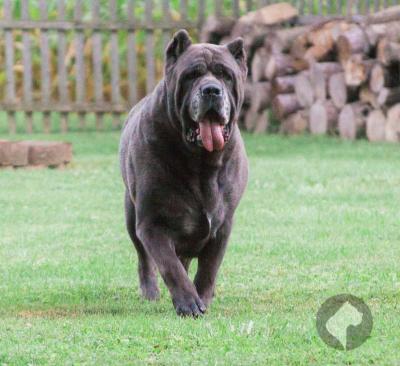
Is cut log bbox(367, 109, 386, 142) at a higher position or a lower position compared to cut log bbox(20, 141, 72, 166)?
lower

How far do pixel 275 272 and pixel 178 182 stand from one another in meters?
1.42

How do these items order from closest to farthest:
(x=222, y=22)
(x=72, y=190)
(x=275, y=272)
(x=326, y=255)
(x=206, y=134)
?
(x=206, y=134)
(x=275, y=272)
(x=326, y=255)
(x=72, y=190)
(x=222, y=22)

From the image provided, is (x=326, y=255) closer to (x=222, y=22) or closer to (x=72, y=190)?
(x=72, y=190)

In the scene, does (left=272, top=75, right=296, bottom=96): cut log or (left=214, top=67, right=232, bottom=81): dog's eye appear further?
(left=272, top=75, right=296, bottom=96): cut log

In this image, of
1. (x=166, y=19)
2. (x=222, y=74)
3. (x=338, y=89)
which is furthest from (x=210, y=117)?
(x=166, y=19)

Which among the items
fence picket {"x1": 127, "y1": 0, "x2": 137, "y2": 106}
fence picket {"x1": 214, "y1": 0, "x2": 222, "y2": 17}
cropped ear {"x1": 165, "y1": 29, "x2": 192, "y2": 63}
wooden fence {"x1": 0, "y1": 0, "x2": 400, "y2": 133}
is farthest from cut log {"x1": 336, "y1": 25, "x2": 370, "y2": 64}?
cropped ear {"x1": 165, "y1": 29, "x2": 192, "y2": 63}

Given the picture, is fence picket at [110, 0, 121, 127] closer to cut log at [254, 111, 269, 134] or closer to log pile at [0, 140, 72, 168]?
cut log at [254, 111, 269, 134]

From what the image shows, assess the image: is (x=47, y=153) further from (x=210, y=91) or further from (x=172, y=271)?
(x=210, y=91)

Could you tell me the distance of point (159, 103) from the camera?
6.15 meters

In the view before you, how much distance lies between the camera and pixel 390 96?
555 inches

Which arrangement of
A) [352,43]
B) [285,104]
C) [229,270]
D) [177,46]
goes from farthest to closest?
1. [285,104]
2. [352,43]
3. [229,270]
4. [177,46]

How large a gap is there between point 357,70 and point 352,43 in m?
0.35

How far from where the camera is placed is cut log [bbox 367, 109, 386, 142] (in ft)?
47.4

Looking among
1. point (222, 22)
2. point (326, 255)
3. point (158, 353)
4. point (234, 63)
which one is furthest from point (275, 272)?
point (222, 22)
